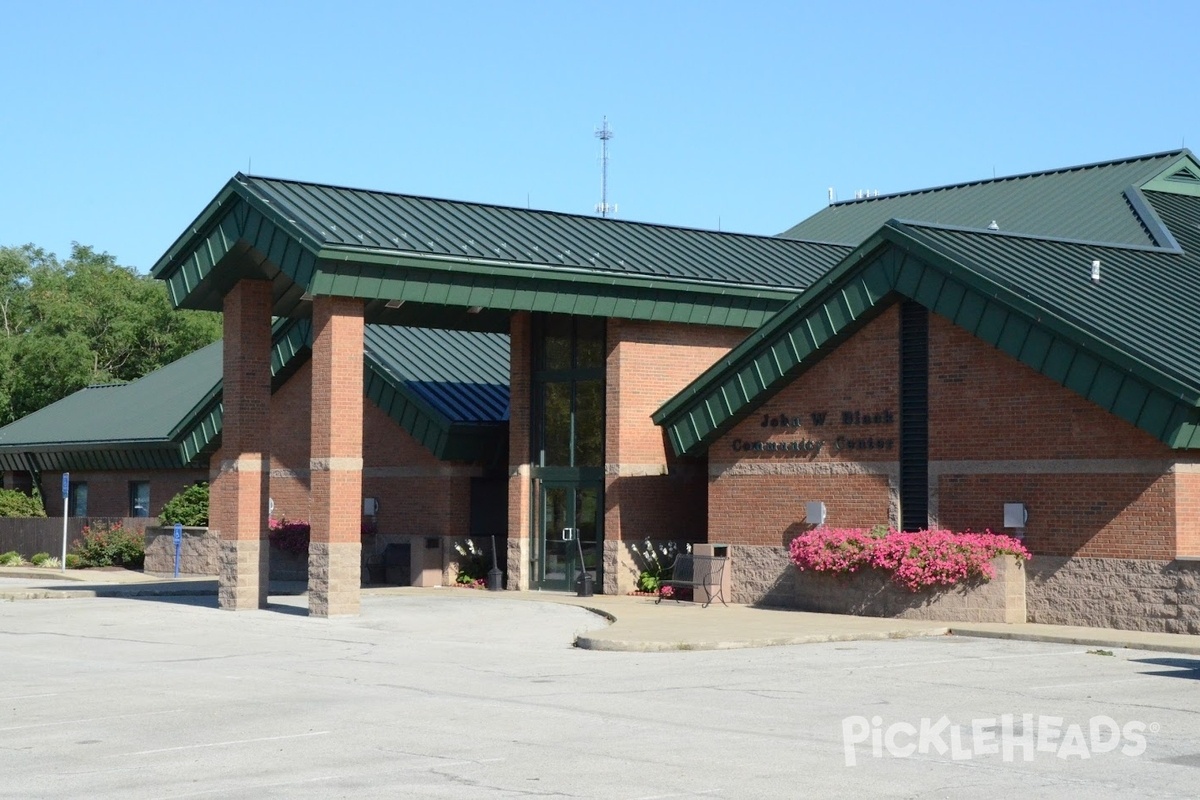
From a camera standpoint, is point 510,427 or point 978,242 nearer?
point 978,242

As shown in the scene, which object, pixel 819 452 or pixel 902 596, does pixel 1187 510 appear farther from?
pixel 819 452

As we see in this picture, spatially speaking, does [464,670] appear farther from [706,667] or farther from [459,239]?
[459,239]

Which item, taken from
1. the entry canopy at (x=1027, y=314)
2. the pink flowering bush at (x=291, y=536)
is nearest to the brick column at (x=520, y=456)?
the entry canopy at (x=1027, y=314)

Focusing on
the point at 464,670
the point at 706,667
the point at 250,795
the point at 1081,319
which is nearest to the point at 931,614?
the point at 1081,319

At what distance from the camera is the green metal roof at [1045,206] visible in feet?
122

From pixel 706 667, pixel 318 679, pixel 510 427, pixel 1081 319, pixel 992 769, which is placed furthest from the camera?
pixel 510 427

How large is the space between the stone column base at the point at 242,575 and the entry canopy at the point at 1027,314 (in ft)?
26.5

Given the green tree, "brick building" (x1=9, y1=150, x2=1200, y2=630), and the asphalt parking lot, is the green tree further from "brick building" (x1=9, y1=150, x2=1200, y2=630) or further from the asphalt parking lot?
the asphalt parking lot

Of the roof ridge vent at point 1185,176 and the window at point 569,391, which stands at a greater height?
the roof ridge vent at point 1185,176

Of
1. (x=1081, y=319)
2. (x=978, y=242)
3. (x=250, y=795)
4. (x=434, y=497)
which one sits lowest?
(x=250, y=795)

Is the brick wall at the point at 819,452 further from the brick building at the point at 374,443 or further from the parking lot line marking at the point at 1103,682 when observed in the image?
the parking lot line marking at the point at 1103,682

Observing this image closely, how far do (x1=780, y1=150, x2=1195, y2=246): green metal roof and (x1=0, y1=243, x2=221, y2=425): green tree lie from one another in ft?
103

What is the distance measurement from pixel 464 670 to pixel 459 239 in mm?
12195

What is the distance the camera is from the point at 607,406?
32688 millimetres
